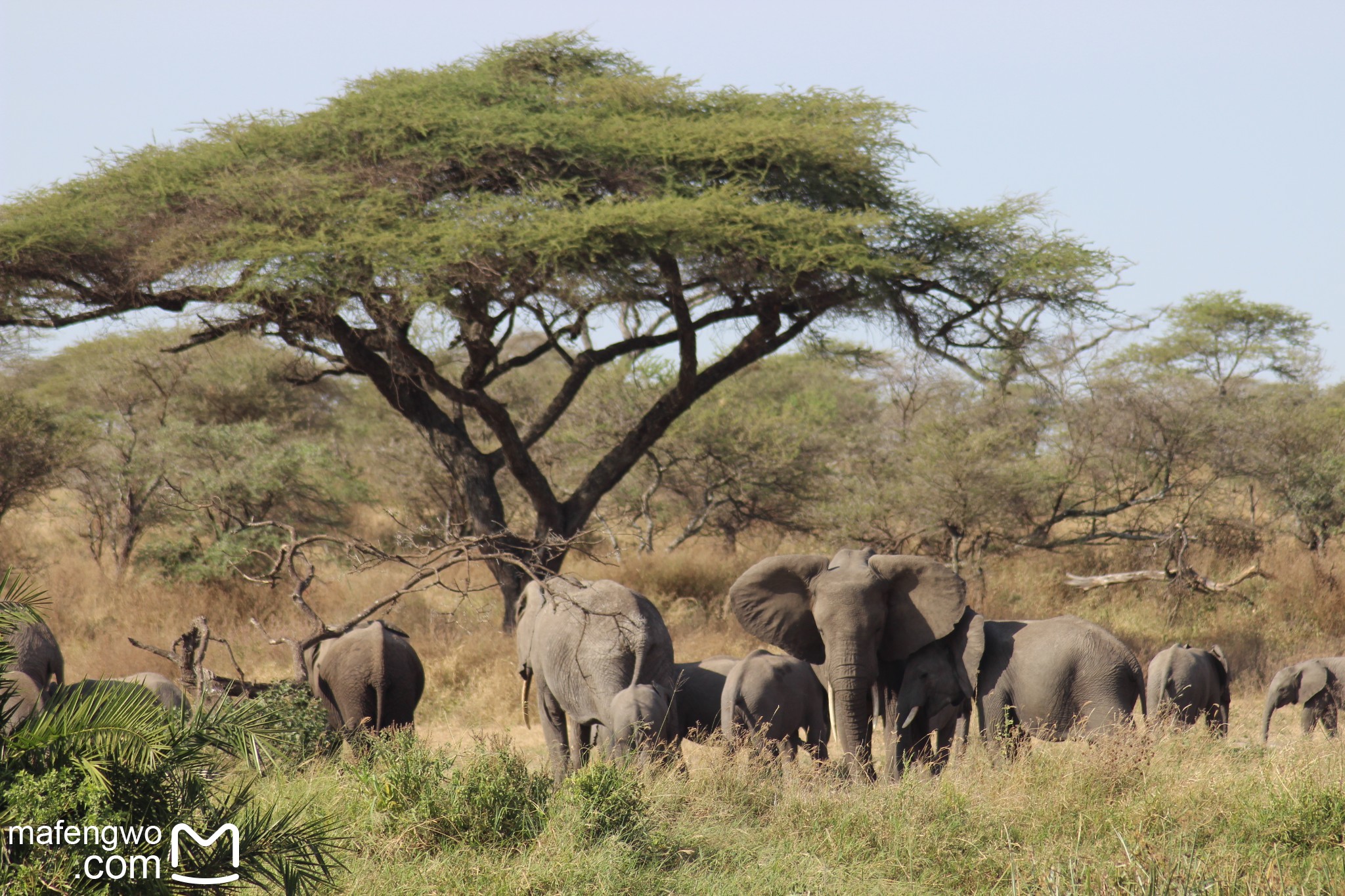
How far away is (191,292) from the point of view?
14.0m

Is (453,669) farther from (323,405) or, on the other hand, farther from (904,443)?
(323,405)

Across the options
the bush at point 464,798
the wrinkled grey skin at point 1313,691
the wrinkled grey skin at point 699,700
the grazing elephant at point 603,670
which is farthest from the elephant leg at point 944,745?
the wrinkled grey skin at point 1313,691

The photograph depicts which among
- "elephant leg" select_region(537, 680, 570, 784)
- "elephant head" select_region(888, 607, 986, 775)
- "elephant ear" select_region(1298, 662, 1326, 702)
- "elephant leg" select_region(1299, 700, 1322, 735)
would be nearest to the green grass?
"elephant head" select_region(888, 607, 986, 775)

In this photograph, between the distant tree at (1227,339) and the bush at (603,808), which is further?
the distant tree at (1227,339)

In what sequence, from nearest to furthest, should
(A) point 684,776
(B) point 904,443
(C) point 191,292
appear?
(A) point 684,776 → (C) point 191,292 → (B) point 904,443

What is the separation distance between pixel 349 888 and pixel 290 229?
30.5 feet

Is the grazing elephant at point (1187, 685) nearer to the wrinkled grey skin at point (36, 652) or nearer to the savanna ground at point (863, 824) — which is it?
the savanna ground at point (863, 824)

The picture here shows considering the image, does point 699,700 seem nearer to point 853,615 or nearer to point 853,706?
point 853,706

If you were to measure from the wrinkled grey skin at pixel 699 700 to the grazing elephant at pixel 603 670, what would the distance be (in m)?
0.48

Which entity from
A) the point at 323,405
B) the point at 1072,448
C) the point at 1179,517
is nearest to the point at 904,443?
the point at 1072,448

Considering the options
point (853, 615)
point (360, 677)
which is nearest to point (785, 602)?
point (853, 615)

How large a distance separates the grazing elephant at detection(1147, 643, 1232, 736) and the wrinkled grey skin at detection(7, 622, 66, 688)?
7094 mm

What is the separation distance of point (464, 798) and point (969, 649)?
3479mm

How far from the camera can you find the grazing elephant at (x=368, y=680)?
7.82 m
